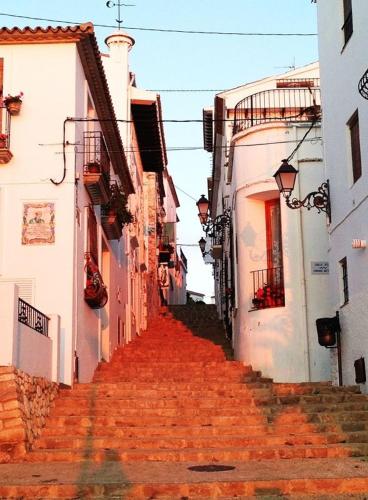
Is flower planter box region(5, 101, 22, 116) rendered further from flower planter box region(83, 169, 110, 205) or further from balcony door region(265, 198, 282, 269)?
balcony door region(265, 198, 282, 269)

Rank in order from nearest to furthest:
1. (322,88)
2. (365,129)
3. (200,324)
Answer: (365,129), (322,88), (200,324)

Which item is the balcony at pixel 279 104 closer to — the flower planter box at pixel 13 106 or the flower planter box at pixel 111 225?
the flower planter box at pixel 111 225

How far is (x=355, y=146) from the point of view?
14.5 meters

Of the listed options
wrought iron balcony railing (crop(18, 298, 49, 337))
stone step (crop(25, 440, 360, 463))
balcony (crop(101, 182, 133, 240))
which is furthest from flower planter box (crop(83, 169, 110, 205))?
stone step (crop(25, 440, 360, 463))

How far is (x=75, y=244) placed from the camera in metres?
15.9

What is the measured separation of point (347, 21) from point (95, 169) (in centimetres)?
591

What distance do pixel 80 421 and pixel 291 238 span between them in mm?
7243

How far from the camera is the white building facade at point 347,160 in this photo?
44.8 feet

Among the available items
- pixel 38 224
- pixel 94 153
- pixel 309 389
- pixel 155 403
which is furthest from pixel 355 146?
pixel 38 224

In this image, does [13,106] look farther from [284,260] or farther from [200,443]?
[200,443]

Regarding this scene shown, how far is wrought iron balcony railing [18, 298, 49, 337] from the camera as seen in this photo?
41.9ft

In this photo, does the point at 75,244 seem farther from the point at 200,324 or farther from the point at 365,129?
the point at 200,324

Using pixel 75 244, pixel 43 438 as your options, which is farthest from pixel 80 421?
pixel 75 244

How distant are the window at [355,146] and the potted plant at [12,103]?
6.38m
